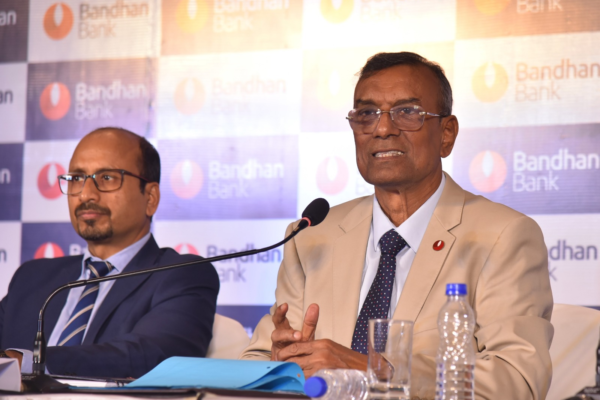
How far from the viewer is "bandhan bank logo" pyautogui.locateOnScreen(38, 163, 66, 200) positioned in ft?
14.4

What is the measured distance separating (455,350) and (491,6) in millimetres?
2453

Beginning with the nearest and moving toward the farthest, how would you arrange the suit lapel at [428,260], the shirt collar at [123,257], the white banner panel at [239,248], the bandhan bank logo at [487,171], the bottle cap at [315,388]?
the bottle cap at [315,388]
the suit lapel at [428,260]
the shirt collar at [123,257]
the bandhan bank logo at [487,171]
the white banner panel at [239,248]

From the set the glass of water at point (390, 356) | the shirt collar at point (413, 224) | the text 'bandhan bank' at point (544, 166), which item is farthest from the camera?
the text 'bandhan bank' at point (544, 166)

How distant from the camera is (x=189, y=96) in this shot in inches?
167

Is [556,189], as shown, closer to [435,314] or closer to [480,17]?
[480,17]

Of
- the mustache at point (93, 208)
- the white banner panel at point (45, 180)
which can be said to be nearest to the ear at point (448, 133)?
the mustache at point (93, 208)

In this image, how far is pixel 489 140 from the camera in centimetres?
374

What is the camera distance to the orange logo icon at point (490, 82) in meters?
3.75

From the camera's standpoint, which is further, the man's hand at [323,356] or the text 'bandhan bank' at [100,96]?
the text 'bandhan bank' at [100,96]

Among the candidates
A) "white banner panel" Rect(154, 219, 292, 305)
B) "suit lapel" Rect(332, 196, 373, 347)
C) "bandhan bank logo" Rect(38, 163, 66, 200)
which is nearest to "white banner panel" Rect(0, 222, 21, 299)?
"bandhan bank logo" Rect(38, 163, 66, 200)

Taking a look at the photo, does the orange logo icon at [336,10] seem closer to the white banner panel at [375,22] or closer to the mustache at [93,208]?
the white banner panel at [375,22]

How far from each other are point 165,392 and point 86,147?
217cm

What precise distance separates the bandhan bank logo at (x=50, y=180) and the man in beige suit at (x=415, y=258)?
1940 mm

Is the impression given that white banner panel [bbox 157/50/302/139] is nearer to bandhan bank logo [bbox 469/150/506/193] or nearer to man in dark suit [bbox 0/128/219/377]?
man in dark suit [bbox 0/128/219/377]
